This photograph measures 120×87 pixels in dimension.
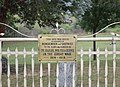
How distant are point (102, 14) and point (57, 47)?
10.9 meters

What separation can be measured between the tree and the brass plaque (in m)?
10.1

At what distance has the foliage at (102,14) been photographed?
16875mm

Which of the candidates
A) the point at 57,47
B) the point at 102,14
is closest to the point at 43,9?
the point at 57,47

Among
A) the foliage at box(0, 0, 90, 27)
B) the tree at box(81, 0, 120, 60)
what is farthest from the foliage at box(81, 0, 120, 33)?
the foliage at box(0, 0, 90, 27)

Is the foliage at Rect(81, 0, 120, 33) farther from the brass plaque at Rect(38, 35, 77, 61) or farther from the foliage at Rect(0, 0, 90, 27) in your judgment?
the brass plaque at Rect(38, 35, 77, 61)

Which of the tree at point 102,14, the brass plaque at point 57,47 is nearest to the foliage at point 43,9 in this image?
the tree at point 102,14

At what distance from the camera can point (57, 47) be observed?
6625mm

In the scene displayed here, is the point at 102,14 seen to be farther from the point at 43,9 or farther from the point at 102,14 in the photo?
the point at 43,9

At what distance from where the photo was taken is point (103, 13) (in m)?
17.3

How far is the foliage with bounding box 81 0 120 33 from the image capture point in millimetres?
16875

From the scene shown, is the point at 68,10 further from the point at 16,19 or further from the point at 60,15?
the point at 16,19

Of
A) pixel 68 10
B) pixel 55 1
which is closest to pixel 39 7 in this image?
pixel 55 1

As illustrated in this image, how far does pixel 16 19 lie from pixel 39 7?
14.8 ft

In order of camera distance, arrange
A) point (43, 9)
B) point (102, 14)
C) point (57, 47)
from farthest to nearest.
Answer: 1. point (102, 14)
2. point (43, 9)
3. point (57, 47)
